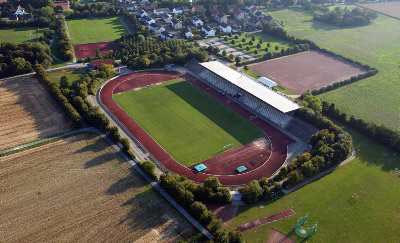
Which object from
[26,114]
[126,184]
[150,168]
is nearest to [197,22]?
[26,114]

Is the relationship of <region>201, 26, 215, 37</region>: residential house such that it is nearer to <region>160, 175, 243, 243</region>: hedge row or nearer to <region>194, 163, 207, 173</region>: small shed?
<region>194, 163, 207, 173</region>: small shed

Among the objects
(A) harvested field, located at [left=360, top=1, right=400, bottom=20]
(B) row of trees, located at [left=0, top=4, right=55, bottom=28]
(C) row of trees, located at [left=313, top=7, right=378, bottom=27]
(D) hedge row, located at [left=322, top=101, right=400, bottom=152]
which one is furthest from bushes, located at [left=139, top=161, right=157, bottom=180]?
(A) harvested field, located at [left=360, top=1, right=400, bottom=20]

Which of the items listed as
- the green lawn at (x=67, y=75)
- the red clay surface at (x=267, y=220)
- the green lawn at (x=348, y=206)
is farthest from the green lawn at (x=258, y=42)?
the red clay surface at (x=267, y=220)

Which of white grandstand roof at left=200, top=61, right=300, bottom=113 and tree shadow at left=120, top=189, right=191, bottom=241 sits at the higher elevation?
white grandstand roof at left=200, top=61, right=300, bottom=113

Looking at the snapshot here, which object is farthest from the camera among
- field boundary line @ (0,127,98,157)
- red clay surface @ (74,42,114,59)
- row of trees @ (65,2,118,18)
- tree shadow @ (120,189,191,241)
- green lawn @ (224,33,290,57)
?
row of trees @ (65,2,118,18)

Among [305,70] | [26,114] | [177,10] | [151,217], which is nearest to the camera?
[151,217]

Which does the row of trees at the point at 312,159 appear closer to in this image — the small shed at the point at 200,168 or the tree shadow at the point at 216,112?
the small shed at the point at 200,168

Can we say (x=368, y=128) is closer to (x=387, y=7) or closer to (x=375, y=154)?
(x=375, y=154)
